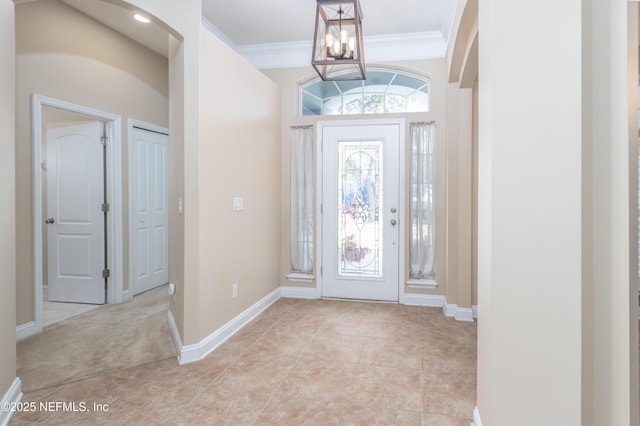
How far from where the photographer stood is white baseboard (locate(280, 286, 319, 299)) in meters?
4.52

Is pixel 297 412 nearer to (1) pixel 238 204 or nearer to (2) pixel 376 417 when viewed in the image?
(2) pixel 376 417

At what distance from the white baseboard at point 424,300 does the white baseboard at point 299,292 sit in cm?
110

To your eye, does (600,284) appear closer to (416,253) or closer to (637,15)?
(637,15)

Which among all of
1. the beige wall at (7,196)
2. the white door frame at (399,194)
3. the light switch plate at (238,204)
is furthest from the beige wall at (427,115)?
the beige wall at (7,196)

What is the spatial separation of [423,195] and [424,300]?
3.95 ft

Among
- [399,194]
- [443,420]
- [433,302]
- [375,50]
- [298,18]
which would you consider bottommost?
[443,420]

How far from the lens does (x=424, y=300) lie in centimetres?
422

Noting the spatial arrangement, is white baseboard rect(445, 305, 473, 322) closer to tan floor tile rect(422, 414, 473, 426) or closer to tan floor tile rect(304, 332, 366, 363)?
tan floor tile rect(304, 332, 366, 363)

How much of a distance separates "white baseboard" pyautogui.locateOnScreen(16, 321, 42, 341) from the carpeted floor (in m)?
0.06

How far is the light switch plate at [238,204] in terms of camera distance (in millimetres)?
3375

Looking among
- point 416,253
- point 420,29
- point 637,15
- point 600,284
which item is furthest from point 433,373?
point 420,29

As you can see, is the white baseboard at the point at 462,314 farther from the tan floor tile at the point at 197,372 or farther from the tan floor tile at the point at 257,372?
the tan floor tile at the point at 197,372

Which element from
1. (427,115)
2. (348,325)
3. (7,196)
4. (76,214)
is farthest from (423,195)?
(76,214)

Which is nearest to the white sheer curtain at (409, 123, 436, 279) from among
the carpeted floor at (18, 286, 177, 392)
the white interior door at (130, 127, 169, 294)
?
the carpeted floor at (18, 286, 177, 392)
